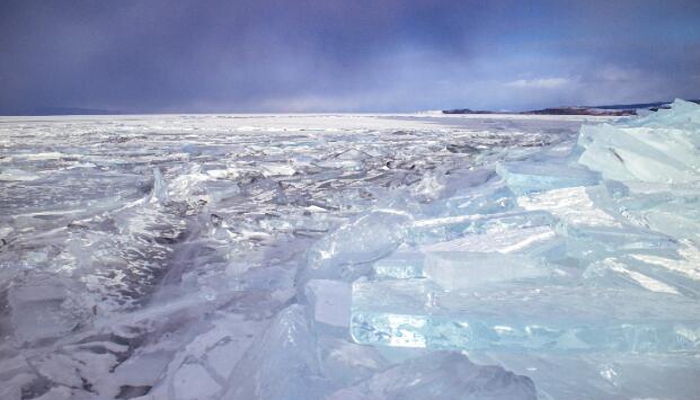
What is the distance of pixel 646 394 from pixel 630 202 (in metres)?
1.45

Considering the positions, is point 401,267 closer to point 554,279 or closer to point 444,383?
point 554,279

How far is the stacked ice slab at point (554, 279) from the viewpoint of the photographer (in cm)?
99

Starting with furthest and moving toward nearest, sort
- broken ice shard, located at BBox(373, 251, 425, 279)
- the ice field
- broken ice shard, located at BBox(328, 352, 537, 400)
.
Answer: broken ice shard, located at BBox(373, 251, 425, 279)
the ice field
broken ice shard, located at BBox(328, 352, 537, 400)

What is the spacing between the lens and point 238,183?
4.24 m

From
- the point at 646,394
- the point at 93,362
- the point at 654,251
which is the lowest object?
the point at 93,362

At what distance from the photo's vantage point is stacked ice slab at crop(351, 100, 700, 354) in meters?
0.99

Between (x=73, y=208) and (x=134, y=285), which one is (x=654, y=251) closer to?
(x=134, y=285)

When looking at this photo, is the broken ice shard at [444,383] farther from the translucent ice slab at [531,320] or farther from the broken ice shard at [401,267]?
the broken ice shard at [401,267]

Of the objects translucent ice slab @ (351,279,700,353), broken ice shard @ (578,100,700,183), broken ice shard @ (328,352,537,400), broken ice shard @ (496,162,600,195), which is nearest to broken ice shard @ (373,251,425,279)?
translucent ice slab @ (351,279,700,353)

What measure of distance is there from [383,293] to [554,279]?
0.63 m

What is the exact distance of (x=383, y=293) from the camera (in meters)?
1.21

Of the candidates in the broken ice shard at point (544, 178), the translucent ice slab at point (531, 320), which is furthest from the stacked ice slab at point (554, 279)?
the broken ice shard at point (544, 178)

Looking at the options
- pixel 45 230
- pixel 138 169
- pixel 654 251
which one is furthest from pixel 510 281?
pixel 138 169

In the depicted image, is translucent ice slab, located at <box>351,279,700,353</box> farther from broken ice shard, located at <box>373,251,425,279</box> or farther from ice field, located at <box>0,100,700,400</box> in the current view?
broken ice shard, located at <box>373,251,425,279</box>
